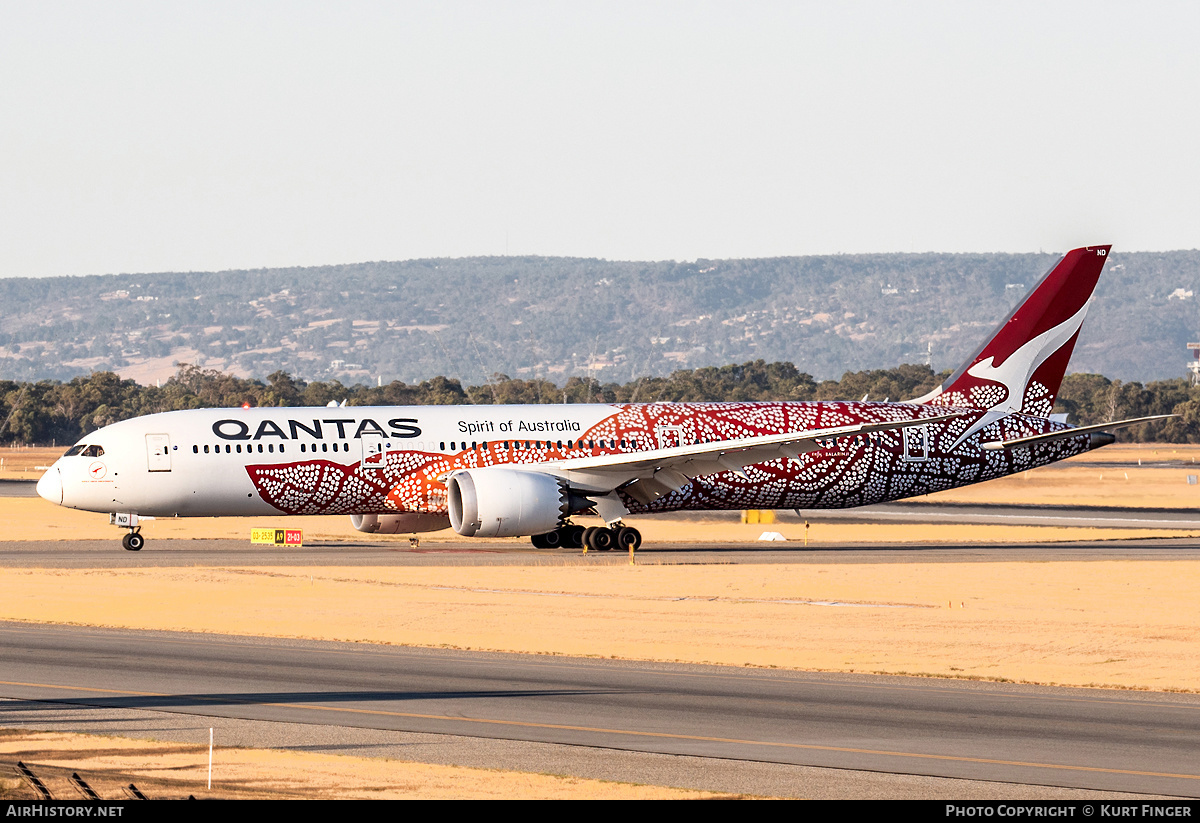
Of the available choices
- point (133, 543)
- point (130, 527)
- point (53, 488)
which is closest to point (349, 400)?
point (130, 527)

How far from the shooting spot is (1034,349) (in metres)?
51.1

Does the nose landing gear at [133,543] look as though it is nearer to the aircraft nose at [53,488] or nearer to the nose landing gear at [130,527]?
the nose landing gear at [130,527]

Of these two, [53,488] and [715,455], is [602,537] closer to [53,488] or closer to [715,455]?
[715,455]

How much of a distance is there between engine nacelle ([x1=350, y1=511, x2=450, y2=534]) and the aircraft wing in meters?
3.40

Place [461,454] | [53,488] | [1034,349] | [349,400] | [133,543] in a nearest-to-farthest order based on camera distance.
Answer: [53,488], [133,543], [461,454], [1034,349], [349,400]

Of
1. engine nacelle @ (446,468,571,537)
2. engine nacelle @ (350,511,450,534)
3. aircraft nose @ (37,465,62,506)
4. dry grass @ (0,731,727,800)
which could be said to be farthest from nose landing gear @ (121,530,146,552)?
dry grass @ (0,731,727,800)

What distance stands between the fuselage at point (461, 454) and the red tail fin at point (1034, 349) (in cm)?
80

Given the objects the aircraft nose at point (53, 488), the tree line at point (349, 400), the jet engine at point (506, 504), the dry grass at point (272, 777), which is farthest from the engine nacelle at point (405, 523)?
the tree line at point (349, 400)

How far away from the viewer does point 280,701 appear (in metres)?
20.6

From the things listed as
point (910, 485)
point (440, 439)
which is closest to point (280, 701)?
point (440, 439)

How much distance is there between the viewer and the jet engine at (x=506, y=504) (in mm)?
42875

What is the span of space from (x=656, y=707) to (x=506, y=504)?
2270 cm

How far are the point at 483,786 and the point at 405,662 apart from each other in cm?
953
